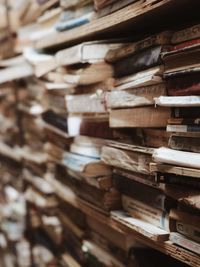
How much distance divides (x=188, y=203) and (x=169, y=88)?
0.90 feet

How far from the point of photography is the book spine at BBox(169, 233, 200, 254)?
0.93 metres

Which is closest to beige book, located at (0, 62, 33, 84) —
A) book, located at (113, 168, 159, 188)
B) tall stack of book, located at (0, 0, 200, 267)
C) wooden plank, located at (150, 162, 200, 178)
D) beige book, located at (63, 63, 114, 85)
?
tall stack of book, located at (0, 0, 200, 267)

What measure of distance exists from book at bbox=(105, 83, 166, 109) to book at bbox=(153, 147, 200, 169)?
15 cm

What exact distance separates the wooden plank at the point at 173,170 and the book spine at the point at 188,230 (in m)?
0.13

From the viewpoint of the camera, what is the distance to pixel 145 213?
1.15 meters

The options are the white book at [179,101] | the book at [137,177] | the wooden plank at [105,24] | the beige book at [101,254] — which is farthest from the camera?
the beige book at [101,254]

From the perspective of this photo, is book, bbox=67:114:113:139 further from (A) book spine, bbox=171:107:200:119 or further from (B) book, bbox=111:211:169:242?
(A) book spine, bbox=171:107:200:119

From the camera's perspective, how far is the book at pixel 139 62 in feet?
3.43

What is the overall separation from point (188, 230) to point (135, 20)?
0.56m

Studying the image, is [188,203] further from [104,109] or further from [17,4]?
[17,4]

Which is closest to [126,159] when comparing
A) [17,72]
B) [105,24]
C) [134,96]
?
[134,96]

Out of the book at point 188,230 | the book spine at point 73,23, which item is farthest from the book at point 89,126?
the book at point 188,230

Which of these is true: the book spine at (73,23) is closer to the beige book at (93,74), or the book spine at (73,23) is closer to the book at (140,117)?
the beige book at (93,74)

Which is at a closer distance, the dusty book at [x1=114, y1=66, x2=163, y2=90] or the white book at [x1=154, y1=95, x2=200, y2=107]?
the white book at [x1=154, y1=95, x2=200, y2=107]
